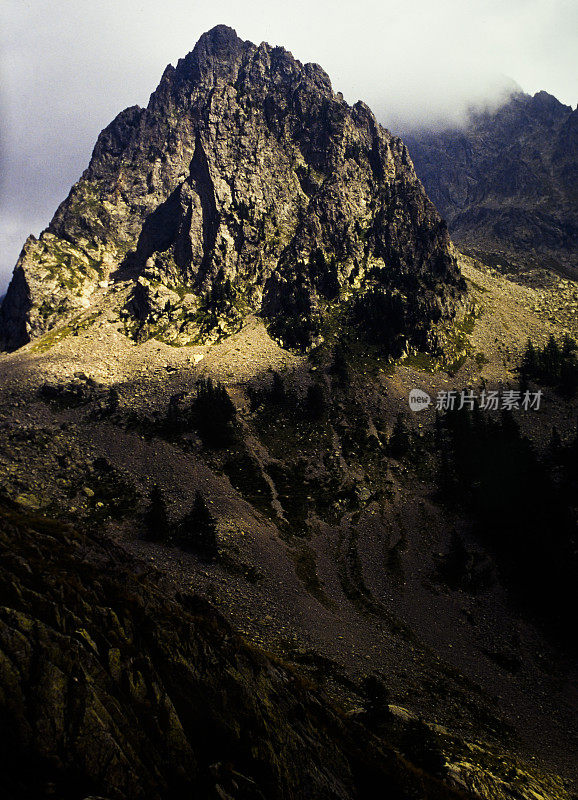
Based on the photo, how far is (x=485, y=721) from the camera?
34.6 m

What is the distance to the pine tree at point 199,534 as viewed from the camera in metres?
55.2

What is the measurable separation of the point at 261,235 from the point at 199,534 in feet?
445

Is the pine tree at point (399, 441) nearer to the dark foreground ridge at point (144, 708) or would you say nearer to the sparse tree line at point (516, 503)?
the sparse tree line at point (516, 503)

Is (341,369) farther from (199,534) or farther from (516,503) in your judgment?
(199,534)

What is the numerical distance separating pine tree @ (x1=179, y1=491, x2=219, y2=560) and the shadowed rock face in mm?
79914

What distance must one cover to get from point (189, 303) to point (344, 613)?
12305cm

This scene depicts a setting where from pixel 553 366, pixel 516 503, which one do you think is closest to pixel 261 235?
pixel 553 366

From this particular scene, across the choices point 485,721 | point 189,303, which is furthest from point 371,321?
point 485,721

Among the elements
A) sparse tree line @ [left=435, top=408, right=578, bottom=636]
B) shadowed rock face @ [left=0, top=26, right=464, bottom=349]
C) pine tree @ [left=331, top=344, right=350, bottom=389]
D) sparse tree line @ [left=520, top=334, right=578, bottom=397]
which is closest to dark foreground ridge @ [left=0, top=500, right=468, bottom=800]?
sparse tree line @ [left=435, top=408, right=578, bottom=636]

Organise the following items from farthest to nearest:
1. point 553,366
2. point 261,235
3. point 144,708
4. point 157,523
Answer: point 261,235 < point 553,366 < point 157,523 < point 144,708

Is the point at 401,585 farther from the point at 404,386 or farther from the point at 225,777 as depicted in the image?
the point at 404,386

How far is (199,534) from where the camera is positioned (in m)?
57.0

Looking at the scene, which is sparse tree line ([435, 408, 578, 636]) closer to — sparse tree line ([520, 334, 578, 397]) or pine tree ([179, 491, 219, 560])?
sparse tree line ([520, 334, 578, 397])

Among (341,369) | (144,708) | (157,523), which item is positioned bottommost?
(157,523)
